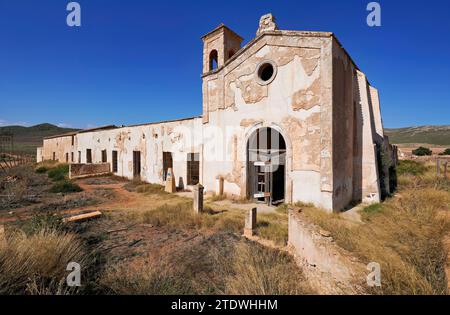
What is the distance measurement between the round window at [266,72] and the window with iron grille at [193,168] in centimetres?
509

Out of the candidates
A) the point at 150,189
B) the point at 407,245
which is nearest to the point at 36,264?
the point at 407,245

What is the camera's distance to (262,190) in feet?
29.6

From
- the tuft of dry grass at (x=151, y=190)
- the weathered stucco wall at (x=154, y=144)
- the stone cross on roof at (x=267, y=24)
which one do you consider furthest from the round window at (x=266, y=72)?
the tuft of dry grass at (x=151, y=190)

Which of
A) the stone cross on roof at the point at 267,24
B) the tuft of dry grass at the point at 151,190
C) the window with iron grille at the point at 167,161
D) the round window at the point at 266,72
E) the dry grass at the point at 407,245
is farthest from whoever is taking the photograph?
the window with iron grille at the point at 167,161

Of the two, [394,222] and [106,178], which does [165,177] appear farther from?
[394,222]

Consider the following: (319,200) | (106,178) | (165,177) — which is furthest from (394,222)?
(106,178)

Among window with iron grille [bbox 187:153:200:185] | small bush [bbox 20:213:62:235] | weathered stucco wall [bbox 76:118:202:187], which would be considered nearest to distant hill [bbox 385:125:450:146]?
window with iron grille [bbox 187:153:200:185]

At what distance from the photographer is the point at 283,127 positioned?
26.6 ft

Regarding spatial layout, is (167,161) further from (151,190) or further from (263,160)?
(263,160)

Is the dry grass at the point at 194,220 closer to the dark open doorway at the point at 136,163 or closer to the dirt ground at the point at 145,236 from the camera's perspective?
the dirt ground at the point at 145,236

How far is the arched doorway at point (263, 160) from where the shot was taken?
28.3 feet

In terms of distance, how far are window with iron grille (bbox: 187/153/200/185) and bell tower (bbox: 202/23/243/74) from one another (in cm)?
451

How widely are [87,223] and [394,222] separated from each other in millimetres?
8344

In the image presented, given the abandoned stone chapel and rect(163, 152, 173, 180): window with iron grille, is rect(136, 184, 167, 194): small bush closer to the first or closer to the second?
the abandoned stone chapel
